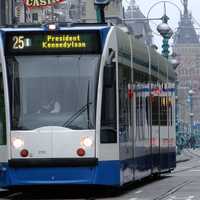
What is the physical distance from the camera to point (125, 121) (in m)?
19.9

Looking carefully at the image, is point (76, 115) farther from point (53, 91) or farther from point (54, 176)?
point (54, 176)

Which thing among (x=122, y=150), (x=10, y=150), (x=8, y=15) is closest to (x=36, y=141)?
(x=10, y=150)

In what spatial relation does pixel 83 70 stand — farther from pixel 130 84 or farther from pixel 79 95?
pixel 130 84

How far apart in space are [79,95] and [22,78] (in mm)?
1107

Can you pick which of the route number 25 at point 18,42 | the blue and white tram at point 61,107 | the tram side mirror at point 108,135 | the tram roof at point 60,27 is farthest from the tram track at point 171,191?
the route number 25 at point 18,42

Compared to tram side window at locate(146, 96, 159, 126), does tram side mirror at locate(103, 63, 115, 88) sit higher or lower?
higher

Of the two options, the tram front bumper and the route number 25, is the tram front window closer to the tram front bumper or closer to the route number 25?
the route number 25

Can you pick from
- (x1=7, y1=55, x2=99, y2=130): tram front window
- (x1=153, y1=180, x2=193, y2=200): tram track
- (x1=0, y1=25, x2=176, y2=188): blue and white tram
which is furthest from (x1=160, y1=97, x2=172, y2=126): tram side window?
(x1=7, y1=55, x2=99, y2=130): tram front window

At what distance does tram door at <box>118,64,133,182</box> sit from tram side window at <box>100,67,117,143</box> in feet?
1.50

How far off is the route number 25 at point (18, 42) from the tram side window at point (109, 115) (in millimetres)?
1734

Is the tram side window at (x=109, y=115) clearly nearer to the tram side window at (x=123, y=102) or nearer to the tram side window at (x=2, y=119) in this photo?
the tram side window at (x=123, y=102)

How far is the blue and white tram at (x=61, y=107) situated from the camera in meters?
18.4

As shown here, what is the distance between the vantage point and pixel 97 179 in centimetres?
1838

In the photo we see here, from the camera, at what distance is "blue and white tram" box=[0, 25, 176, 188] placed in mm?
18375
